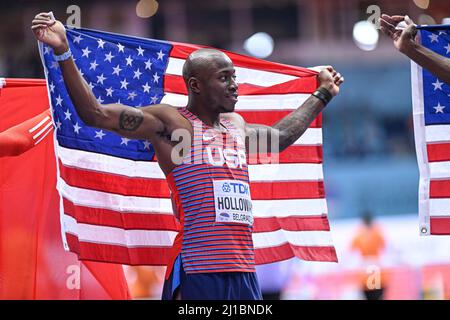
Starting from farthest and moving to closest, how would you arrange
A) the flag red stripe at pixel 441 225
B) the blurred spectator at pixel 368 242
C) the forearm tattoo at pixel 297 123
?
the blurred spectator at pixel 368 242
the flag red stripe at pixel 441 225
the forearm tattoo at pixel 297 123

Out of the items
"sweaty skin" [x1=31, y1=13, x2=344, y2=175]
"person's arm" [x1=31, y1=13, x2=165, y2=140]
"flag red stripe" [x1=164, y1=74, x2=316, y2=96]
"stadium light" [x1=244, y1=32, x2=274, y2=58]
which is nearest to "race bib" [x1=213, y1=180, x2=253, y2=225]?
"sweaty skin" [x1=31, y1=13, x2=344, y2=175]

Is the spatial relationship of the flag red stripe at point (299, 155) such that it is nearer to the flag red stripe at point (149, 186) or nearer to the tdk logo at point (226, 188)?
the flag red stripe at point (149, 186)

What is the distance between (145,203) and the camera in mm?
5734

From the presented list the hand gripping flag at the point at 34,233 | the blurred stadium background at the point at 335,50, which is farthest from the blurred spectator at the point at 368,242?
the hand gripping flag at the point at 34,233

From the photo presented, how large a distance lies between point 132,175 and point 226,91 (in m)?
1.07

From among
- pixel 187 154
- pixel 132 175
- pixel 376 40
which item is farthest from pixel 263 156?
pixel 376 40

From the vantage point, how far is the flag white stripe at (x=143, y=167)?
554cm

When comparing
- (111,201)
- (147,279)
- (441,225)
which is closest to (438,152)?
(441,225)

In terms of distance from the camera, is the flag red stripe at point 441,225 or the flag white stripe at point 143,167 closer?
the flag white stripe at point 143,167

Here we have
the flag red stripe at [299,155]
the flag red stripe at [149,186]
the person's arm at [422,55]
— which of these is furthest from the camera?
the flag red stripe at [299,155]

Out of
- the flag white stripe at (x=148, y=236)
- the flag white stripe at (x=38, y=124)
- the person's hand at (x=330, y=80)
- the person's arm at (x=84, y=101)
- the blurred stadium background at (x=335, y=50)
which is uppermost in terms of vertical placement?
the blurred stadium background at (x=335, y=50)

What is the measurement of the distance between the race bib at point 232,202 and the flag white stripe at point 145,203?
106 centimetres

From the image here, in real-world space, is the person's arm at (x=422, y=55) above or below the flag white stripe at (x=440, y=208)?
above
